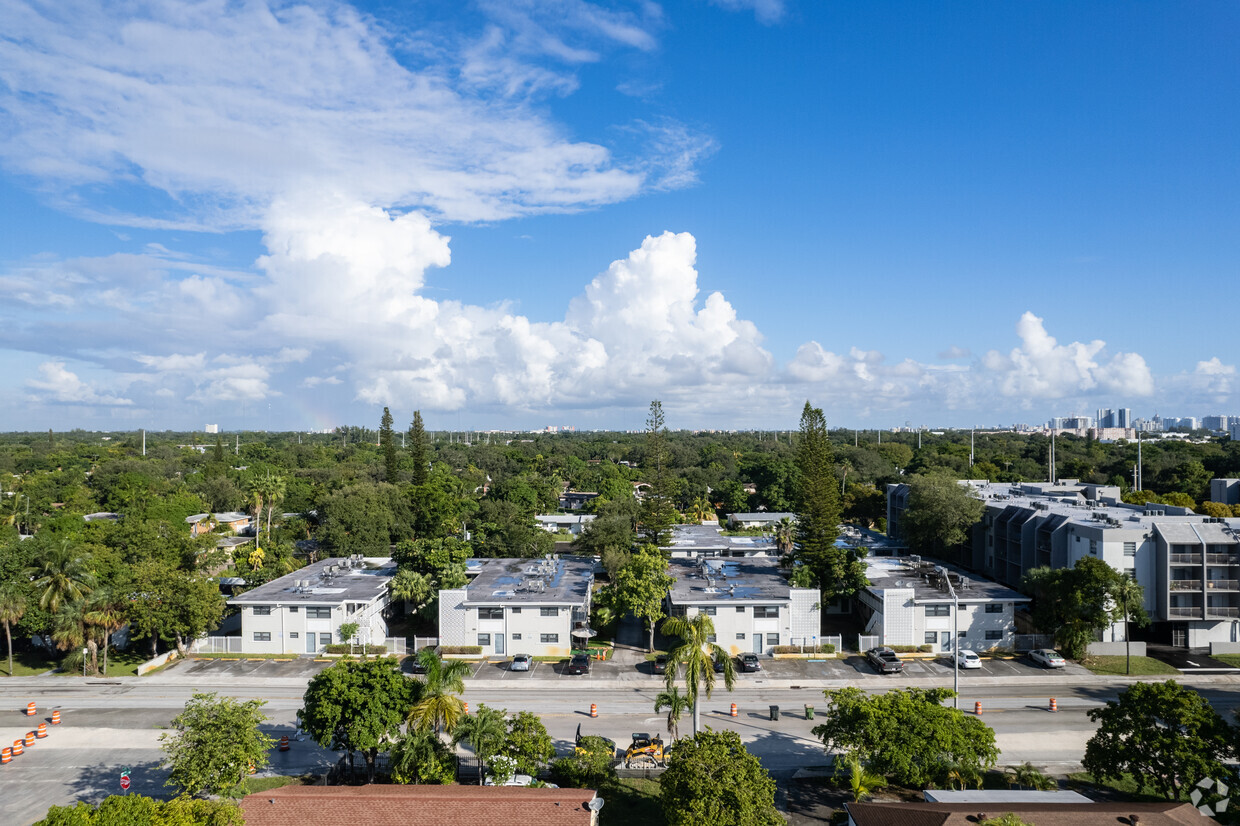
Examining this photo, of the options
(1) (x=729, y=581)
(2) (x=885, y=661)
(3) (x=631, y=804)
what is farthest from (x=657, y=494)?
(3) (x=631, y=804)

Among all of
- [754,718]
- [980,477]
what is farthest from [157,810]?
[980,477]

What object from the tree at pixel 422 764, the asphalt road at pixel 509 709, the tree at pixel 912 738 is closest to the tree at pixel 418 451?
the asphalt road at pixel 509 709

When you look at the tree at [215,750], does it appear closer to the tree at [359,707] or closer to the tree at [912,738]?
the tree at [359,707]

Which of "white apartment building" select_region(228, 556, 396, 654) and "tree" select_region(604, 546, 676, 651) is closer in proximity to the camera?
"tree" select_region(604, 546, 676, 651)

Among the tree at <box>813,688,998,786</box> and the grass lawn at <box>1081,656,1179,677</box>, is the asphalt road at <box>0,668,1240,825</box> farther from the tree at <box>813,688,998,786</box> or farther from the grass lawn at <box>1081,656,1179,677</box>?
the tree at <box>813,688,998,786</box>

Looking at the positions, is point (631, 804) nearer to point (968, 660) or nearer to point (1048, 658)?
point (968, 660)

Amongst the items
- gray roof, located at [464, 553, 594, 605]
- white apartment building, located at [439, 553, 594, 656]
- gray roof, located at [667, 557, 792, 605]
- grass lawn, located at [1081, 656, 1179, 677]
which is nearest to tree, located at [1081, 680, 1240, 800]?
grass lawn, located at [1081, 656, 1179, 677]
